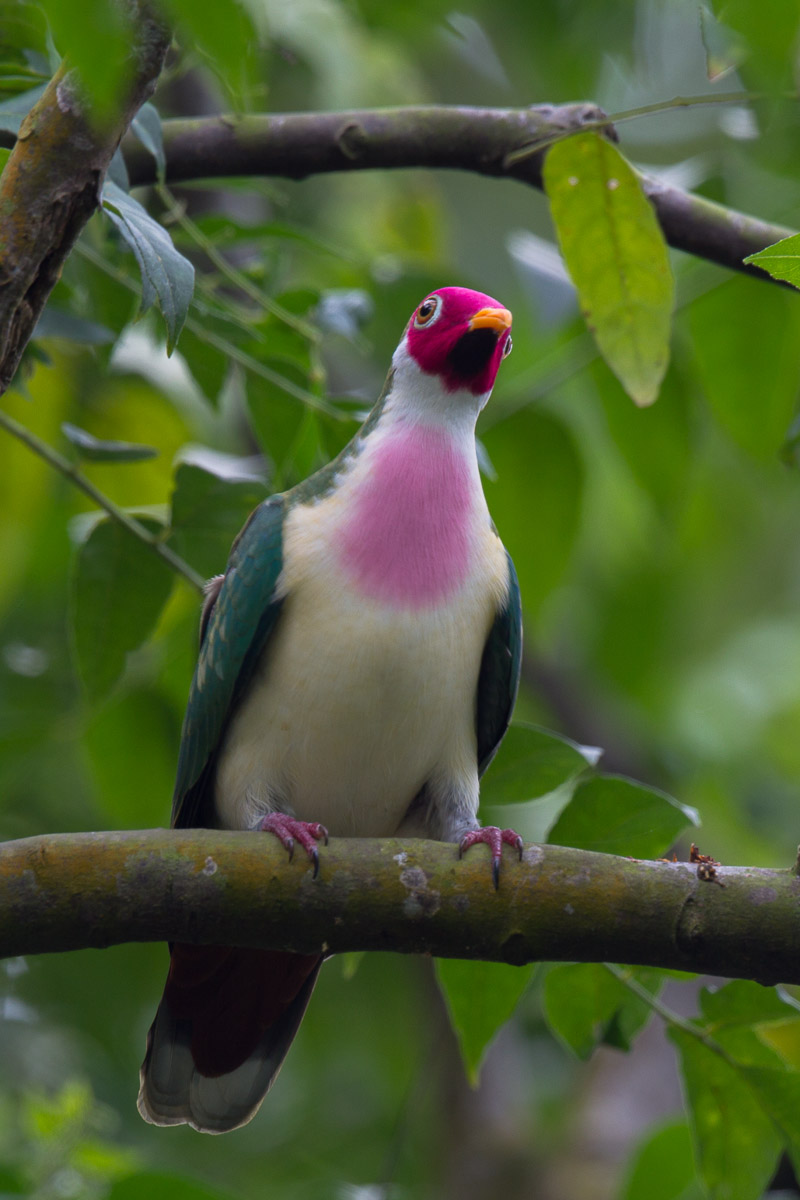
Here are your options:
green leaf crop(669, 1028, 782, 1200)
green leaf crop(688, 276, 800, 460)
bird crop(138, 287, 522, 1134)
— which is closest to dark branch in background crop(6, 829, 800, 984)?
bird crop(138, 287, 522, 1134)

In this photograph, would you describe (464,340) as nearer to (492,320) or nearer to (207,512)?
(492,320)

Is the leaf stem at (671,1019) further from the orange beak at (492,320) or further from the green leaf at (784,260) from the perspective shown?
the green leaf at (784,260)

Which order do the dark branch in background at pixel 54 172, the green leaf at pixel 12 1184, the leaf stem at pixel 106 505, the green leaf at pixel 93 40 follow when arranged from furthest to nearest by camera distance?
the green leaf at pixel 12 1184, the leaf stem at pixel 106 505, the dark branch in background at pixel 54 172, the green leaf at pixel 93 40

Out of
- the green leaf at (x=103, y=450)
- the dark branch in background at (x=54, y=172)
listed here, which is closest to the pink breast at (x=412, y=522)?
the green leaf at (x=103, y=450)

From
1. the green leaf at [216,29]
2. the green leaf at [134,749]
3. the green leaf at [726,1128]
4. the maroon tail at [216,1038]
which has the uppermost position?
the green leaf at [216,29]

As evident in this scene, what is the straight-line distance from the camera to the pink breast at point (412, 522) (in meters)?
3.01

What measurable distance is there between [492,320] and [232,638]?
40.0 inches

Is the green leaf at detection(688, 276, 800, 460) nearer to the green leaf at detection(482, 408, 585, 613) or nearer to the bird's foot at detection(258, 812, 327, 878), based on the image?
the green leaf at detection(482, 408, 585, 613)

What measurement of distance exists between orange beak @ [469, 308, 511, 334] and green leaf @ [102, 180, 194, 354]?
3.45ft

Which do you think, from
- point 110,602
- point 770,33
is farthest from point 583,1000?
point 770,33

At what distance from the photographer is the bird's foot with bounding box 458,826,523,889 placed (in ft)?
7.88

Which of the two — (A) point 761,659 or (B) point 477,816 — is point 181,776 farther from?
(A) point 761,659

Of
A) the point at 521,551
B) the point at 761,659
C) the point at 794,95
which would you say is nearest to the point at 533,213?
the point at 761,659

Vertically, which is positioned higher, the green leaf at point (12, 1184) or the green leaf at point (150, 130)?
the green leaf at point (150, 130)
